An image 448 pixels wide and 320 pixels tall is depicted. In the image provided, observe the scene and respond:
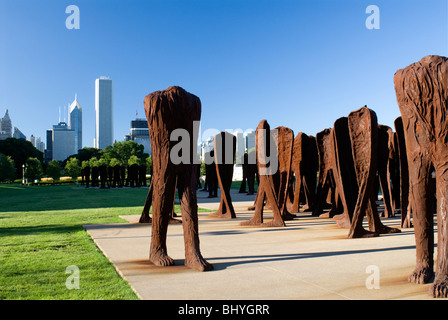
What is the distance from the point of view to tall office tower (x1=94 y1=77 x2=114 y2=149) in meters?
124

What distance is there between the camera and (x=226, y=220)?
1019 cm

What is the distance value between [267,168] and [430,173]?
15.6 ft

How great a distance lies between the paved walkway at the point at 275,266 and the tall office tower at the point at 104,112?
12346 cm

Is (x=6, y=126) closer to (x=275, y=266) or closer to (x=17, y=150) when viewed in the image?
(x=17, y=150)

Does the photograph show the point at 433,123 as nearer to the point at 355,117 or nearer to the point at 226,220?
the point at 355,117

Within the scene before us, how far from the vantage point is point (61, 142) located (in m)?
144

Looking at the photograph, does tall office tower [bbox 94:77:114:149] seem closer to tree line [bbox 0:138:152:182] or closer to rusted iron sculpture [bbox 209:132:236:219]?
tree line [bbox 0:138:152:182]

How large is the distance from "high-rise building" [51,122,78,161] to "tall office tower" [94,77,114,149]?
57.2ft

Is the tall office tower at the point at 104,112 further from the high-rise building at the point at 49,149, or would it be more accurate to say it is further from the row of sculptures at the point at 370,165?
the row of sculptures at the point at 370,165

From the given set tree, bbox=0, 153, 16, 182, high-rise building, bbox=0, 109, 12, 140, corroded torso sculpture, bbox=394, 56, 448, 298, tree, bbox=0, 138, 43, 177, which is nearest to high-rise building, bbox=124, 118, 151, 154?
high-rise building, bbox=0, 109, 12, 140

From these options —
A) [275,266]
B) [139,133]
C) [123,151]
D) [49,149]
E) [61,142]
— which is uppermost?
[139,133]

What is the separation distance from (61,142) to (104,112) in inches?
1115

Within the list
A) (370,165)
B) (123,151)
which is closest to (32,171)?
(123,151)
